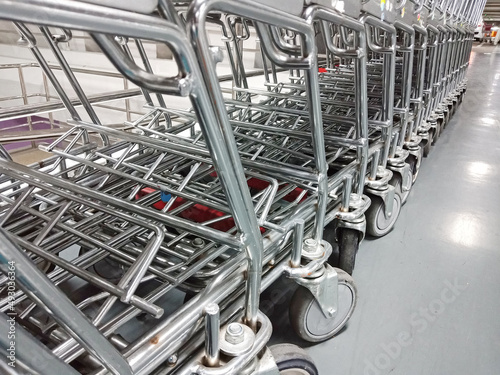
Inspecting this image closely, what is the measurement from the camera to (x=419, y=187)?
2.60 m

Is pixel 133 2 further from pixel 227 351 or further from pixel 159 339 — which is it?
pixel 227 351

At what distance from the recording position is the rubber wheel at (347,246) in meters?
1.51

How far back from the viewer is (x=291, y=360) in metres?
0.97

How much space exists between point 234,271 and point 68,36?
4.00 ft

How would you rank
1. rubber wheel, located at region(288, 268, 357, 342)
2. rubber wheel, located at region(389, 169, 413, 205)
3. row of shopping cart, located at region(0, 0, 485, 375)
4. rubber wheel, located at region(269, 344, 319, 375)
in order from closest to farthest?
row of shopping cart, located at region(0, 0, 485, 375), rubber wheel, located at region(269, 344, 319, 375), rubber wheel, located at region(288, 268, 357, 342), rubber wheel, located at region(389, 169, 413, 205)

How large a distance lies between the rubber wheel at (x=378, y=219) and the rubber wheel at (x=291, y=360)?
1.02m

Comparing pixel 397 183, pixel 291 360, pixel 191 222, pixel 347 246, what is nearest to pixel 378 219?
pixel 397 183

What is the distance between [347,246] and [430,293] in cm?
41

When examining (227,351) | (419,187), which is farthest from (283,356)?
(419,187)

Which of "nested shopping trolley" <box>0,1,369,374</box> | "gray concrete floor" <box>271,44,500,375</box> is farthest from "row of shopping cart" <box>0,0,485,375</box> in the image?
"gray concrete floor" <box>271,44,500,375</box>

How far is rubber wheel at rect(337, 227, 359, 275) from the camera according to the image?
1511mm

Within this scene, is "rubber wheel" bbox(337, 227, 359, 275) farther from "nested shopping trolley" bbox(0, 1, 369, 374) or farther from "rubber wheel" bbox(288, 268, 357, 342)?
"rubber wheel" bbox(288, 268, 357, 342)

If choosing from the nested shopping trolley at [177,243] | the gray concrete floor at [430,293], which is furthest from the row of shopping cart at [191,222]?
the gray concrete floor at [430,293]

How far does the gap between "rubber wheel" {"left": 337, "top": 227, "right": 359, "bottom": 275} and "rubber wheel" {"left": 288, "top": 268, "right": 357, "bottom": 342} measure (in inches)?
9.3
